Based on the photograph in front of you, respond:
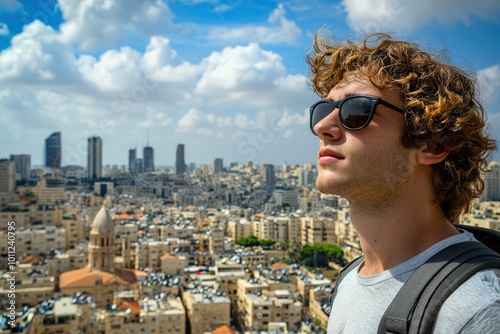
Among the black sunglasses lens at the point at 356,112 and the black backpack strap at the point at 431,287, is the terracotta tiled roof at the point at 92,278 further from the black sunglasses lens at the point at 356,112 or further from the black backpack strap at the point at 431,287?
the black backpack strap at the point at 431,287

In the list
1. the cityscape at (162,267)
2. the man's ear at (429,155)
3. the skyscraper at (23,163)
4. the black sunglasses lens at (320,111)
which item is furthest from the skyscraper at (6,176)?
the man's ear at (429,155)

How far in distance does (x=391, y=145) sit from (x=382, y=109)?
73 mm

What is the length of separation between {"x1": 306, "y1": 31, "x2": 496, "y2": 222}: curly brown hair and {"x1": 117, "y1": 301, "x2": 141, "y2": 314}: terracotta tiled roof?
10538 millimetres

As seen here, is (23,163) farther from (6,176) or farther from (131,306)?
(131,306)

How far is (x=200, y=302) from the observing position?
11.1 metres

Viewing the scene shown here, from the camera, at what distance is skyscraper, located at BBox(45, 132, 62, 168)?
39.6m

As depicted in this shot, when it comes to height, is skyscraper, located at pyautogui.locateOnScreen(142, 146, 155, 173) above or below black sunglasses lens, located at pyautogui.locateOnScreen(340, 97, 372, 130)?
above

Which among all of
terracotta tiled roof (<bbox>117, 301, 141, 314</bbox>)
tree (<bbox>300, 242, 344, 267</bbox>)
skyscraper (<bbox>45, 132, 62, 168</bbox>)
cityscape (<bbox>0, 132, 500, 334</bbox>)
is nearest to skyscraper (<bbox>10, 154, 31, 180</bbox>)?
skyscraper (<bbox>45, 132, 62, 168</bbox>)

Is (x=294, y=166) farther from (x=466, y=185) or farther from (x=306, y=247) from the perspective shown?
(x=466, y=185)

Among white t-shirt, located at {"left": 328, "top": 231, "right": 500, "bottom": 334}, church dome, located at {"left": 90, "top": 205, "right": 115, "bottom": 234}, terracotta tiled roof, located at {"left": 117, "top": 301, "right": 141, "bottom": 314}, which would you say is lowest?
terracotta tiled roof, located at {"left": 117, "top": 301, "right": 141, "bottom": 314}

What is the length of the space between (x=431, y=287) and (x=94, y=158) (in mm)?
52823

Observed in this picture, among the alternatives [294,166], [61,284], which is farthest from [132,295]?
[294,166]

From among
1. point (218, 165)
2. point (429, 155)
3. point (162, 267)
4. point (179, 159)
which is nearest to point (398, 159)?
point (429, 155)

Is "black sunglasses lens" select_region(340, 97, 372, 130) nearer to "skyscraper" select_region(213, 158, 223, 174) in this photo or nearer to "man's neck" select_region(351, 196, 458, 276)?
"man's neck" select_region(351, 196, 458, 276)
